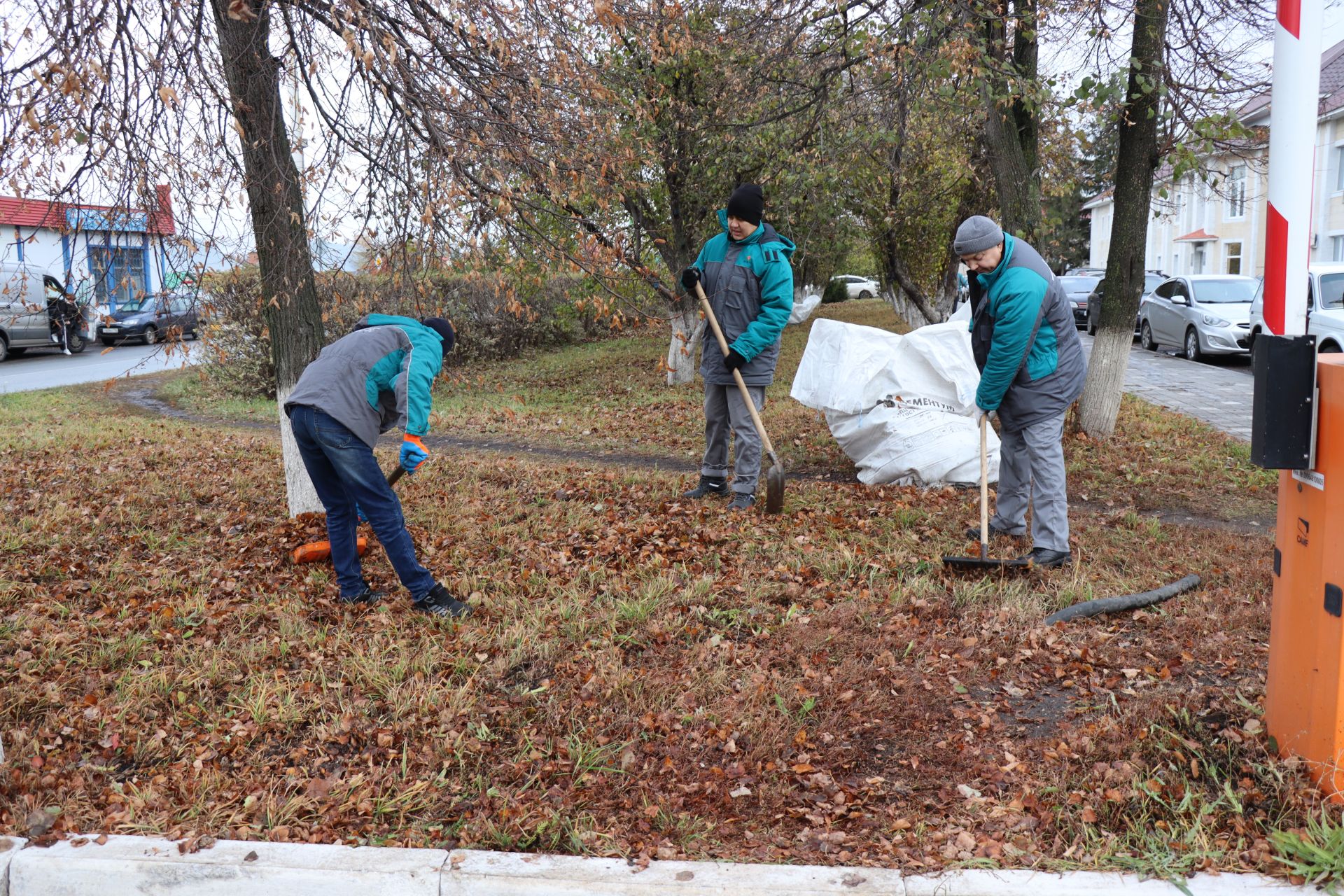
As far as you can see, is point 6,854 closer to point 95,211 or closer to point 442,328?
point 442,328

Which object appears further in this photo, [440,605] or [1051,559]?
[1051,559]

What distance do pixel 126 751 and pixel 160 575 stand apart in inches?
71.6

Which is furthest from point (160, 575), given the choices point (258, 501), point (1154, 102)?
point (1154, 102)

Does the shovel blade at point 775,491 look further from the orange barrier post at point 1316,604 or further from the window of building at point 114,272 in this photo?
the window of building at point 114,272

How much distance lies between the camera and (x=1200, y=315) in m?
16.9

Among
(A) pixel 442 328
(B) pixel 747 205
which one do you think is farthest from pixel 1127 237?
(A) pixel 442 328

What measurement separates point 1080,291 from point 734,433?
22.3 metres

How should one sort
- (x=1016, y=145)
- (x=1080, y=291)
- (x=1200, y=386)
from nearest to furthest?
1. (x=1016, y=145)
2. (x=1200, y=386)
3. (x=1080, y=291)

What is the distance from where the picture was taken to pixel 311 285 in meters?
5.89

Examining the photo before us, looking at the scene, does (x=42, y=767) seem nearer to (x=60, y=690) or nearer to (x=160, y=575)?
(x=60, y=690)

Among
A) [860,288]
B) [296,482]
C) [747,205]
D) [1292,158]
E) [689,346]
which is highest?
[860,288]

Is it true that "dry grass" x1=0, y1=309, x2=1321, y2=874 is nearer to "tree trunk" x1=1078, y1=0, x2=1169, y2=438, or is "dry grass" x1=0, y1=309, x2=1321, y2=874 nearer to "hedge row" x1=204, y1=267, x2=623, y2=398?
"hedge row" x1=204, y1=267, x2=623, y2=398

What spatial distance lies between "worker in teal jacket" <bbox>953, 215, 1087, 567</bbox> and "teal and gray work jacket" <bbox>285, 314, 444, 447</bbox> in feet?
8.95

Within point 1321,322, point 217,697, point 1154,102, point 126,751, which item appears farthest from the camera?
point 1321,322
